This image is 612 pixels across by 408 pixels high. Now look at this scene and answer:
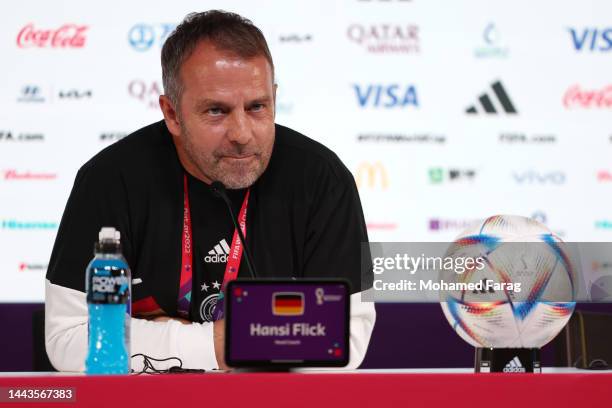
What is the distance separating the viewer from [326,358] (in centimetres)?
154

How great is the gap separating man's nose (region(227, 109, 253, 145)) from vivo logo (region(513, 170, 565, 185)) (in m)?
2.25

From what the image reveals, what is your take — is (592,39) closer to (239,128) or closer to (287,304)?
(239,128)

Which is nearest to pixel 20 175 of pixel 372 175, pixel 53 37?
pixel 53 37

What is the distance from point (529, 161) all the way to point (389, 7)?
2.92 feet

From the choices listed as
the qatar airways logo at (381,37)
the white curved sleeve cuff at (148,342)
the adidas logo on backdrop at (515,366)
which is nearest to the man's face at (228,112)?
the white curved sleeve cuff at (148,342)

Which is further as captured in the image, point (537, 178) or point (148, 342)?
point (537, 178)

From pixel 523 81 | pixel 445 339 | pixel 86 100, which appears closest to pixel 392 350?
pixel 445 339

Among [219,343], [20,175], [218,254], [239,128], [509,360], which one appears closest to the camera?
[509,360]

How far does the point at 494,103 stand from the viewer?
4.24 meters

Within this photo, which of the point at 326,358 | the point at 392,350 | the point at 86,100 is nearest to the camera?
the point at 326,358

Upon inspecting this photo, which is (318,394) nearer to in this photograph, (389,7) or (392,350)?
(392,350)

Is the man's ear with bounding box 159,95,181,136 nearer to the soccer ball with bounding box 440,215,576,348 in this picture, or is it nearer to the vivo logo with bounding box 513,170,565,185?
the soccer ball with bounding box 440,215,576,348

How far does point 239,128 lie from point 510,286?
0.70 meters

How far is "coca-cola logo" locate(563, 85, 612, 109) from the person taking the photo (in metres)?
4.26
